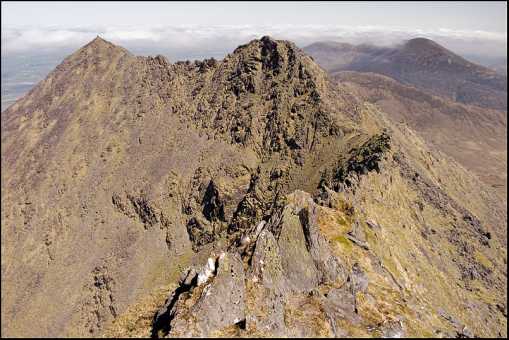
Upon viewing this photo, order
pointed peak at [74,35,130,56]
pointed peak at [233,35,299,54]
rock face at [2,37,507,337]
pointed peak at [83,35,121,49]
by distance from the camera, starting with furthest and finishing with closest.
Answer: pointed peak at [83,35,121,49] → pointed peak at [74,35,130,56] → pointed peak at [233,35,299,54] → rock face at [2,37,507,337]

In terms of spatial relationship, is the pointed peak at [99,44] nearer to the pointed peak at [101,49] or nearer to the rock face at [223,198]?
the pointed peak at [101,49]

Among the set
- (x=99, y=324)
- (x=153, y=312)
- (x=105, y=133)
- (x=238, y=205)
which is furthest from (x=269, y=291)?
(x=105, y=133)

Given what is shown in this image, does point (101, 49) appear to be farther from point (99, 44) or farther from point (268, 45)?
point (268, 45)

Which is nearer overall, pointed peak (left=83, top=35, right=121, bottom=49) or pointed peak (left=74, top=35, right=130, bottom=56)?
pointed peak (left=74, top=35, right=130, bottom=56)

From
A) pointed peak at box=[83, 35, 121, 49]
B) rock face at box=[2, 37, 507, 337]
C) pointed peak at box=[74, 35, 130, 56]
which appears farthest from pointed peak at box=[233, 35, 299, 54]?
pointed peak at box=[83, 35, 121, 49]

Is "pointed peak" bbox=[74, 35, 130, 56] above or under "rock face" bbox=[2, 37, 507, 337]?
above

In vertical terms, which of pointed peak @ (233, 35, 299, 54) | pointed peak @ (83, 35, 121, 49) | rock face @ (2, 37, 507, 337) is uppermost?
pointed peak @ (83, 35, 121, 49)

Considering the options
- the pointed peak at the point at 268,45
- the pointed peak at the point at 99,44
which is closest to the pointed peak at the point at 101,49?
the pointed peak at the point at 99,44

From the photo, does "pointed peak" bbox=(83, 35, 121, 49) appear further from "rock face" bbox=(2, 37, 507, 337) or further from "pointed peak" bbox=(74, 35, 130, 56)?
"rock face" bbox=(2, 37, 507, 337)
